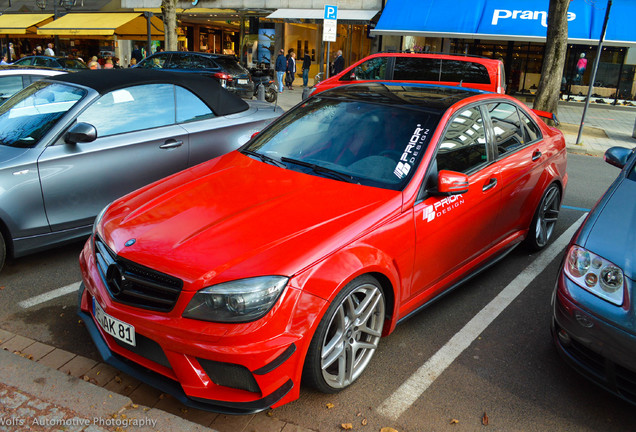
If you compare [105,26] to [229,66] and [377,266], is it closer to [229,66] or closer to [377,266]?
[229,66]

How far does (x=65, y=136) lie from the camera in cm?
460

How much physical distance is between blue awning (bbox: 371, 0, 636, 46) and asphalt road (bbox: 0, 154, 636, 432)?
17.7 meters

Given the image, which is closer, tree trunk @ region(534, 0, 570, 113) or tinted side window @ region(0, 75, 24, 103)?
tinted side window @ region(0, 75, 24, 103)

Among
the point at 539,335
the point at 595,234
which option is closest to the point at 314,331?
the point at 595,234

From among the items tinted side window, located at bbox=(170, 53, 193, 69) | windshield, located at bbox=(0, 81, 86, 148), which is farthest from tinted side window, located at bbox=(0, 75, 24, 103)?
tinted side window, located at bbox=(170, 53, 193, 69)

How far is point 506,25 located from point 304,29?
11.1 metres

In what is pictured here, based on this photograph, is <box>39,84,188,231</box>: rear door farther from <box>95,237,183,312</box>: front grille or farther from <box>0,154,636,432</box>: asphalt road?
<box>95,237,183,312</box>: front grille

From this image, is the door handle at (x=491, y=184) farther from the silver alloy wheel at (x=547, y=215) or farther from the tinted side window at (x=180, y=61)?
the tinted side window at (x=180, y=61)

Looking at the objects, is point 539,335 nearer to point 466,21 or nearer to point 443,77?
point 443,77

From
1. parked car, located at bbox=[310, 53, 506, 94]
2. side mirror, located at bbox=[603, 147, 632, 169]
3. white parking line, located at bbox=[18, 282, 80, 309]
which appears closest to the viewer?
white parking line, located at bbox=[18, 282, 80, 309]

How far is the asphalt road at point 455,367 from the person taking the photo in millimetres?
2939

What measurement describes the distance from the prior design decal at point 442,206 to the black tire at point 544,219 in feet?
5.60

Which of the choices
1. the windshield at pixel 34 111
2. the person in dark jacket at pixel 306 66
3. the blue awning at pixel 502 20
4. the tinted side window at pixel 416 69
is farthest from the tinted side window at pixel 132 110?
the person in dark jacket at pixel 306 66

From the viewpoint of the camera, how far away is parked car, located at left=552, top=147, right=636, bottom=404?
2.75 m
